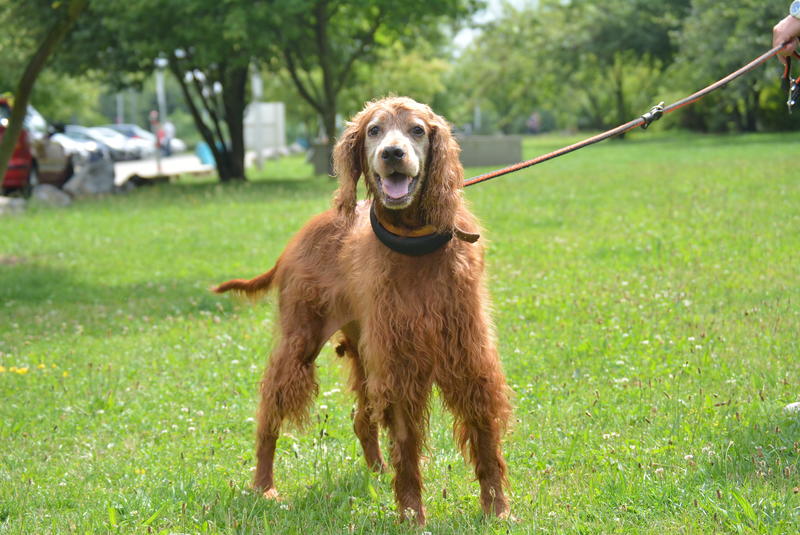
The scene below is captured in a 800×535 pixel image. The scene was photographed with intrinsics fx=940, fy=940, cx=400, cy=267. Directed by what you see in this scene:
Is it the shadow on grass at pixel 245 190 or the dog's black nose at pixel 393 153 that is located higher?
the dog's black nose at pixel 393 153

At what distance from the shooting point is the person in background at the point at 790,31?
Answer: 14.0ft

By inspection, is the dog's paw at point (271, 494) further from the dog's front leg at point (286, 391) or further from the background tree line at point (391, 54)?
the background tree line at point (391, 54)

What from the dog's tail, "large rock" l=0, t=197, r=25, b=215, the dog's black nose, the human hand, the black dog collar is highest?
the human hand

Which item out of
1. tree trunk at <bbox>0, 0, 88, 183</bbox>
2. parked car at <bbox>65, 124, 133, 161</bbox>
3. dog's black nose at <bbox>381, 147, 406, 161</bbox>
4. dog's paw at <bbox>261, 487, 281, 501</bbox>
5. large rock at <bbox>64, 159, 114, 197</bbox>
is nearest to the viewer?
dog's black nose at <bbox>381, 147, 406, 161</bbox>

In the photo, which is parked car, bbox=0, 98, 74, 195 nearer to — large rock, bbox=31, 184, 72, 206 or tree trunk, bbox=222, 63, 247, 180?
large rock, bbox=31, 184, 72, 206

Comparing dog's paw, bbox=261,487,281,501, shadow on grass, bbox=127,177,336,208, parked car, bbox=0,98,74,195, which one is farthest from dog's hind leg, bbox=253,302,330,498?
parked car, bbox=0,98,74,195

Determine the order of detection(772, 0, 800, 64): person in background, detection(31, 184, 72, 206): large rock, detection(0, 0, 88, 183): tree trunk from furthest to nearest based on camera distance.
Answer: detection(31, 184, 72, 206): large rock, detection(0, 0, 88, 183): tree trunk, detection(772, 0, 800, 64): person in background

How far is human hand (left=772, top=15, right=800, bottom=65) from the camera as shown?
4.29m

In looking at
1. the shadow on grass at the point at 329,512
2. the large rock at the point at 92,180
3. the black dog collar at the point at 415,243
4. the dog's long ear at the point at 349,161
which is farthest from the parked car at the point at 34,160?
the black dog collar at the point at 415,243

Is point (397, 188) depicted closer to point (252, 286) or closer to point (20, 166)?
point (252, 286)

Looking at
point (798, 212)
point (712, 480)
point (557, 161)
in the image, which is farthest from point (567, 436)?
point (557, 161)

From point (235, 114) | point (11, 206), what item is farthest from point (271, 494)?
point (235, 114)

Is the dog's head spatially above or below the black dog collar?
above

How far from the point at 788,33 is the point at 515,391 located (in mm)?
2335
